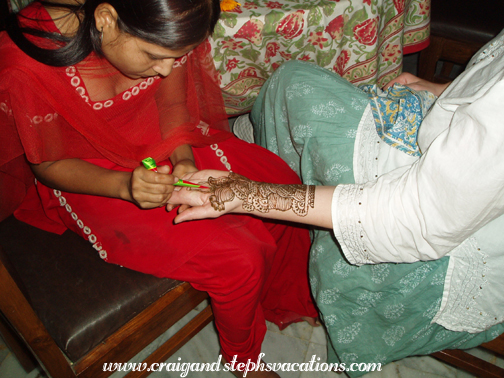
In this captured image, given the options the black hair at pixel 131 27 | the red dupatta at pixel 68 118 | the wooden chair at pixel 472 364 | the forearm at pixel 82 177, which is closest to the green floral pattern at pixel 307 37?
the red dupatta at pixel 68 118

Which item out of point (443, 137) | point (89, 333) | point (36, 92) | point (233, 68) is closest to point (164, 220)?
point (89, 333)

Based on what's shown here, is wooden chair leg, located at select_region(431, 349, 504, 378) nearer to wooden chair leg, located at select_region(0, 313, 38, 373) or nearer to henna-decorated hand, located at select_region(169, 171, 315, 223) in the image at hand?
henna-decorated hand, located at select_region(169, 171, 315, 223)

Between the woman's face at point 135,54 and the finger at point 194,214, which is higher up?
the woman's face at point 135,54

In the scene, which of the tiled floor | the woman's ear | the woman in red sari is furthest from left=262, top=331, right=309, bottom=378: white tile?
the woman's ear

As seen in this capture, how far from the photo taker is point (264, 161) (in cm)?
112

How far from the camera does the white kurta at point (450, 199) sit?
0.66m

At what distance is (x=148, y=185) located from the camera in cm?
81

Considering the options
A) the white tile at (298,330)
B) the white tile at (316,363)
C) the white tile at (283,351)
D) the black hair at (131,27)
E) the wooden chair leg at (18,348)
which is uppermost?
the black hair at (131,27)

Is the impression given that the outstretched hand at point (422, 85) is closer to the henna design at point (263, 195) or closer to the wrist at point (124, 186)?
the henna design at point (263, 195)

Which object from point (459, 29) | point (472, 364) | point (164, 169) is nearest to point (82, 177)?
point (164, 169)

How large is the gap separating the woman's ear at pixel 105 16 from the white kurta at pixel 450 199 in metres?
0.63

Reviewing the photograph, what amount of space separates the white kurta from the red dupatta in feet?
1.67

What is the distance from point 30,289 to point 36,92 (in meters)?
0.49

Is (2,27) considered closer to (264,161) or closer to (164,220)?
(164,220)
